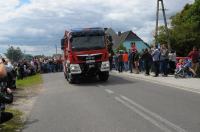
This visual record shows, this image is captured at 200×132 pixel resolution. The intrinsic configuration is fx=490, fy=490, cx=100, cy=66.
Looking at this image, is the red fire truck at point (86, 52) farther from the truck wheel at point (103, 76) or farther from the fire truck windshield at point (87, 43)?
the truck wheel at point (103, 76)

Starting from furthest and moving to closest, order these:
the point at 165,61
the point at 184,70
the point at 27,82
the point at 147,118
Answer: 1. the point at 27,82
2. the point at 165,61
3. the point at 184,70
4. the point at 147,118

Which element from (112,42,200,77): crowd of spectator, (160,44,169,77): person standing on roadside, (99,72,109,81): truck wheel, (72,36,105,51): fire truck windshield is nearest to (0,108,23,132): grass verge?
(72,36,105,51): fire truck windshield

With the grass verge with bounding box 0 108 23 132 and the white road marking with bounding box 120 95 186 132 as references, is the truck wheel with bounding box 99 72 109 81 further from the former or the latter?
the grass verge with bounding box 0 108 23 132

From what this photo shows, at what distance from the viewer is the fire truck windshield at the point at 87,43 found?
25312mm

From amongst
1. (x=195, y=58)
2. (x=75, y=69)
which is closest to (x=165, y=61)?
(x=195, y=58)

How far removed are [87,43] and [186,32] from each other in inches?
1835

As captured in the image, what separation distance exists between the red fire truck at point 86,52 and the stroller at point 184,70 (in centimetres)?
387

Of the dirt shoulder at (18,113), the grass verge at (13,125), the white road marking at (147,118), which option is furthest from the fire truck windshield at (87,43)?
the grass verge at (13,125)

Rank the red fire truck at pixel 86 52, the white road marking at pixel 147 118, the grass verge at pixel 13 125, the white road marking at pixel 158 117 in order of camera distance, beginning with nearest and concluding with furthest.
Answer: the white road marking at pixel 158 117, the white road marking at pixel 147 118, the grass verge at pixel 13 125, the red fire truck at pixel 86 52

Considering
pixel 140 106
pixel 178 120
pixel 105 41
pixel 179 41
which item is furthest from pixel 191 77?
pixel 179 41

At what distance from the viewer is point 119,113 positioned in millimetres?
12969

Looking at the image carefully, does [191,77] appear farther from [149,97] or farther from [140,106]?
[140,106]

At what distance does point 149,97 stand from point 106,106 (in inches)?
103

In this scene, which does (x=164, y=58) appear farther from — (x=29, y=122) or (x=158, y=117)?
(x=29, y=122)
